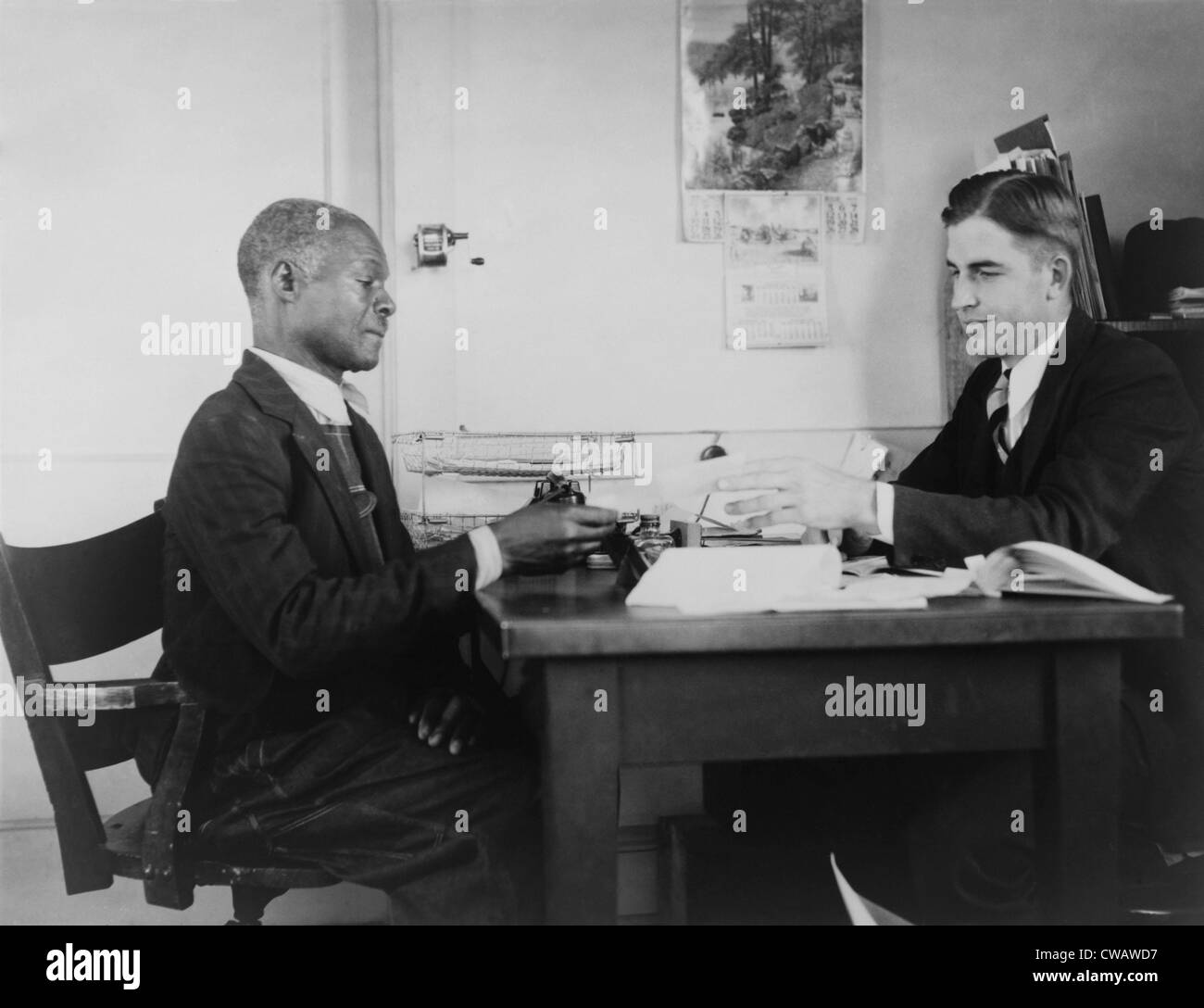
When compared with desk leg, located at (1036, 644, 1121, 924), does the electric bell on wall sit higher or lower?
higher

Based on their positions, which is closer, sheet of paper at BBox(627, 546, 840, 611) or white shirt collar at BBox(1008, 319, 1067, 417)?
sheet of paper at BBox(627, 546, 840, 611)

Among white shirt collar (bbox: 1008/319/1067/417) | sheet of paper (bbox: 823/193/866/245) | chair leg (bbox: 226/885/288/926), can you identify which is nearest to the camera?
chair leg (bbox: 226/885/288/926)

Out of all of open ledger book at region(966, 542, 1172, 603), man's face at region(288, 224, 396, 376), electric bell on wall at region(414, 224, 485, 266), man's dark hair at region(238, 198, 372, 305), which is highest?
electric bell on wall at region(414, 224, 485, 266)

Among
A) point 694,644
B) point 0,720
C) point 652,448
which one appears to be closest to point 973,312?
point 652,448

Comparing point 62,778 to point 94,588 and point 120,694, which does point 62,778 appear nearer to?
point 120,694

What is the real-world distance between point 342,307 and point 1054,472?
1098 millimetres

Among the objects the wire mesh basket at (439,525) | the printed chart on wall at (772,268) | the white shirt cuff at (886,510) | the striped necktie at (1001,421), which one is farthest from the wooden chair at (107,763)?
the printed chart on wall at (772,268)

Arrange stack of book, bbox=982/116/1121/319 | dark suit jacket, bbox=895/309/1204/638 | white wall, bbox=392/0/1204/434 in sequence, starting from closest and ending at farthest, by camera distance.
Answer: dark suit jacket, bbox=895/309/1204/638
stack of book, bbox=982/116/1121/319
white wall, bbox=392/0/1204/434

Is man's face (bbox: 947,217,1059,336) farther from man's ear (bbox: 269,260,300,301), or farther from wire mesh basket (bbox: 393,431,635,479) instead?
man's ear (bbox: 269,260,300,301)

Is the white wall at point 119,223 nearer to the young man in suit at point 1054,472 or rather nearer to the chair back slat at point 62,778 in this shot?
the chair back slat at point 62,778

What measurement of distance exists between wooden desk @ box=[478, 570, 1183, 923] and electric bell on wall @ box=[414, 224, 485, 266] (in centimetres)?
125

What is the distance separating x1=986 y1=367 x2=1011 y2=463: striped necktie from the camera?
1.83 meters

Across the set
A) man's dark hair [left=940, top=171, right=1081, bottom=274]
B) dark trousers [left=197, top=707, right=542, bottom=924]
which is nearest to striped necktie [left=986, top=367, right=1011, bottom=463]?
man's dark hair [left=940, top=171, right=1081, bottom=274]

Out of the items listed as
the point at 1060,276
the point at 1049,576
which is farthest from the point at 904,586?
the point at 1060,276
